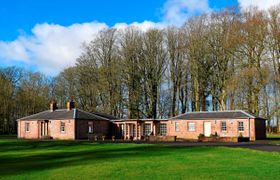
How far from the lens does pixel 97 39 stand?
62156 mm

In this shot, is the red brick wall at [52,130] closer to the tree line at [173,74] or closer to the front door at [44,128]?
the front door at [44,128]

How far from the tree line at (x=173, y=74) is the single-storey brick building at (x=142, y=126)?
17.3 feet

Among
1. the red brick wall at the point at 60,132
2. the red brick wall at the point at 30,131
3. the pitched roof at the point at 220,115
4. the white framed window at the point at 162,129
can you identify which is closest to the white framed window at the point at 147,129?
the white framed window at the point at 162,129

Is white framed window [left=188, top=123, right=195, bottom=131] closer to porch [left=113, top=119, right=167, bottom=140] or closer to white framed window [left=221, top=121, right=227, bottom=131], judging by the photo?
white framed window [left=221, top=121, right=227, bottom=131]

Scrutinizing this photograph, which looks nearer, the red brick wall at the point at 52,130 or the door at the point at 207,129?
the door at the point at 207,129

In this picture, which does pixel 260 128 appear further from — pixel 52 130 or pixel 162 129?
pixel 52 130

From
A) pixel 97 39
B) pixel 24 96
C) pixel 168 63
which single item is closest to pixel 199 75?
pixel 168 63

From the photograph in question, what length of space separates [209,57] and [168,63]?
797 centimetres

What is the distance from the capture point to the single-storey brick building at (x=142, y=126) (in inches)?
1750

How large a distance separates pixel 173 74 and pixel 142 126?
12.1 meters

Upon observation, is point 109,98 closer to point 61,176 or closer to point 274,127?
point 274,127

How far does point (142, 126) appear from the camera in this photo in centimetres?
5209

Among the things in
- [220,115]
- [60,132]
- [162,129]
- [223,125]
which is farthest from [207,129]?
[60,132]

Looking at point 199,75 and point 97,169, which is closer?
point 97,169
